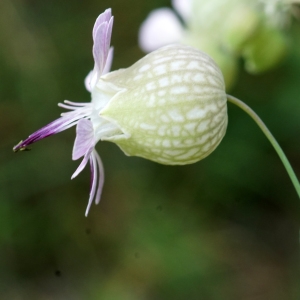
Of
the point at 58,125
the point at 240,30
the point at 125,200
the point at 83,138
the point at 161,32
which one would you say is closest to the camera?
the point at 83,138

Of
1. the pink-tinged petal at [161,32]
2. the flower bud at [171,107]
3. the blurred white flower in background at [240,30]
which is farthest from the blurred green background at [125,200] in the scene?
the flower bud at [171,107]

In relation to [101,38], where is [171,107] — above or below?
below

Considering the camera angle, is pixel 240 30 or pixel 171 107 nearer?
pixel 171 107

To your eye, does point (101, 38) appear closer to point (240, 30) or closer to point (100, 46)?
point (100, 46)

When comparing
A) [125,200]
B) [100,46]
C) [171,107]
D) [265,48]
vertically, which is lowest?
[125,200]

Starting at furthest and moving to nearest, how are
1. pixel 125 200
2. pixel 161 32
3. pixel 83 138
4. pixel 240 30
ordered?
pixel 125 200
pixel 161 32
pixel 240 30
pixel 83 138

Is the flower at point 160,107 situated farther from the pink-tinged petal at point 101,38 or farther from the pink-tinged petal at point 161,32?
the pink-tinged petal at point 161,32

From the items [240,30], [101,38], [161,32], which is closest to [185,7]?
[161,32]

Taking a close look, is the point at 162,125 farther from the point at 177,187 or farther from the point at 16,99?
the point at 16,99
